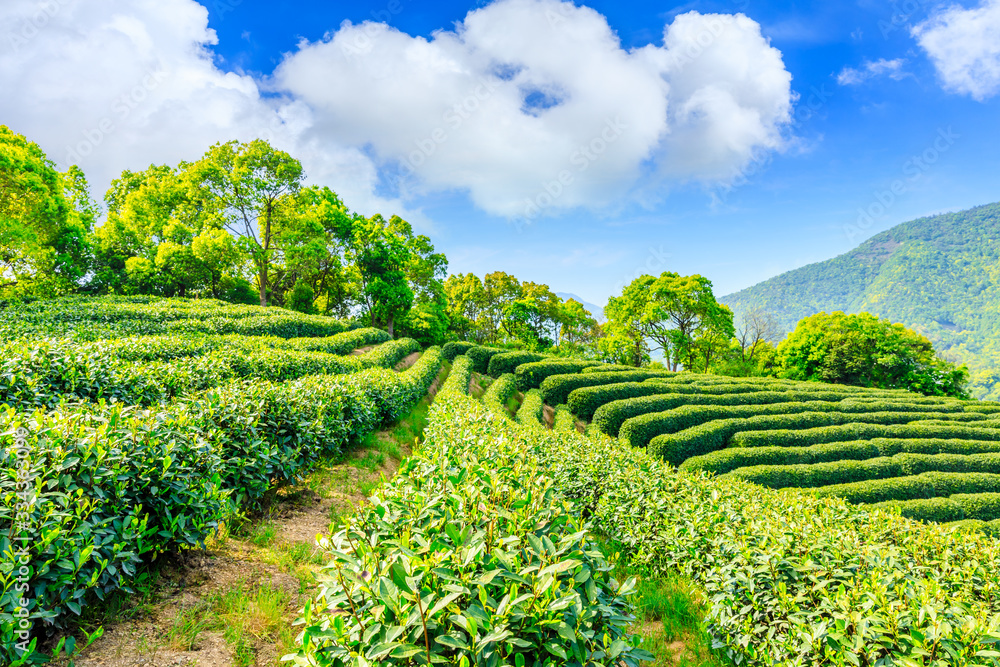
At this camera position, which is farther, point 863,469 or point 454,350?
point 454,350

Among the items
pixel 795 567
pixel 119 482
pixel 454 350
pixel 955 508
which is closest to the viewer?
pixel 119 482

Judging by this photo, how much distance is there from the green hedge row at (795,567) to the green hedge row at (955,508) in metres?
8.82

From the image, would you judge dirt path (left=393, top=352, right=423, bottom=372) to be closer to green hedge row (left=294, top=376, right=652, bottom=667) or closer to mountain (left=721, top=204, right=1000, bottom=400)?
green hedge row (left=294, top=376, right=652, bottom=667)

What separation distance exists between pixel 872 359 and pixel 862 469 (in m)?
31.2

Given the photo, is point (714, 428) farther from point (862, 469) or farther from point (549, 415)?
point (549, 415)

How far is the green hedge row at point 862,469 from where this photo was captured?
1276 centimetres

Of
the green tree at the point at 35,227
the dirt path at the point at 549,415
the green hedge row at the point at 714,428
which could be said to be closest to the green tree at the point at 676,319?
the green hedge row at the point at 714,428

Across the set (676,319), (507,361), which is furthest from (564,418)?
(676,319)

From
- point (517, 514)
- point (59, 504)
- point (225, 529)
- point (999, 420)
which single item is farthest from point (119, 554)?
point (999, 420)

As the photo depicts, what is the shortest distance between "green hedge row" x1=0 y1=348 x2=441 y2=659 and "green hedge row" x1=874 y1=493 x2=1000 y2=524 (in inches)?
619

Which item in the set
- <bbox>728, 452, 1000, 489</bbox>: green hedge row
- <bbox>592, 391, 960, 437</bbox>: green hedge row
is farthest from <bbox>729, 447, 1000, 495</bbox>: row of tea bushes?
<bbox>592, 391, 960, 437</bbox>: green hedge row

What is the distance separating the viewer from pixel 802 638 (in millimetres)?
3021

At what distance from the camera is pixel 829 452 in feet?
47.6

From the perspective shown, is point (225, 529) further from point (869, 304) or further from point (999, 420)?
point (869, 304)
